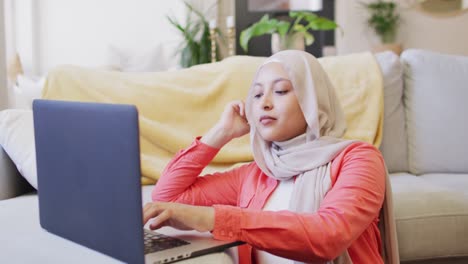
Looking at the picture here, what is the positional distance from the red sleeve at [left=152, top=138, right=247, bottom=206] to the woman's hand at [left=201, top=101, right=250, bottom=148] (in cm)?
4

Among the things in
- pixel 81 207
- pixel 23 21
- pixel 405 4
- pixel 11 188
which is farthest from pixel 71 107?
pixel 405 4

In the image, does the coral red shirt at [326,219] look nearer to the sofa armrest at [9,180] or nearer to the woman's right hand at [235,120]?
the woman's right hand at [235,120]

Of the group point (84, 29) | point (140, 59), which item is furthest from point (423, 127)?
point (84, 29)

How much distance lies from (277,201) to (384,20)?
5.40m

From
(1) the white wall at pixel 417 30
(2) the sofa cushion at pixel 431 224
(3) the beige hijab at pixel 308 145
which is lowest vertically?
(2) the sofa cushion at pixel 431 224

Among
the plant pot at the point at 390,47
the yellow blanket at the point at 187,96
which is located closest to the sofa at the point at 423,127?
the yellow blanket at the point at 187,96

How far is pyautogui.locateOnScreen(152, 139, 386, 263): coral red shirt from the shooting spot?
0.97 m

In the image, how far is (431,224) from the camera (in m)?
1.75

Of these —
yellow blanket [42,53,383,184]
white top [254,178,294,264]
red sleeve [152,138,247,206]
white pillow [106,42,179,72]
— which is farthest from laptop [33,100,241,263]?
white pillow [106,42,179,72]

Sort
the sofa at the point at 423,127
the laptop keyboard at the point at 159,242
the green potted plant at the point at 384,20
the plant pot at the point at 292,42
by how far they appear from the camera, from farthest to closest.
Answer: the green potted plant at the point at 384,20 → the plant pot at the point at 292,42 → the sofa at the point at 423,127 → the laptop keyboard at the point at 159,242

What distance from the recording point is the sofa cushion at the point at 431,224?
5.66 ft

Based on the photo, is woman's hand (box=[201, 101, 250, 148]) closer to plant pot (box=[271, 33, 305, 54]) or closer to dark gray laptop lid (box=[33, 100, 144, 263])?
dark gray laptop lid (box=[33, 100, 144, 263])

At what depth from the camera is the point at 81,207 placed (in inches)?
35.1

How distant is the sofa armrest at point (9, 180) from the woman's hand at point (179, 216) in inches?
40.5
